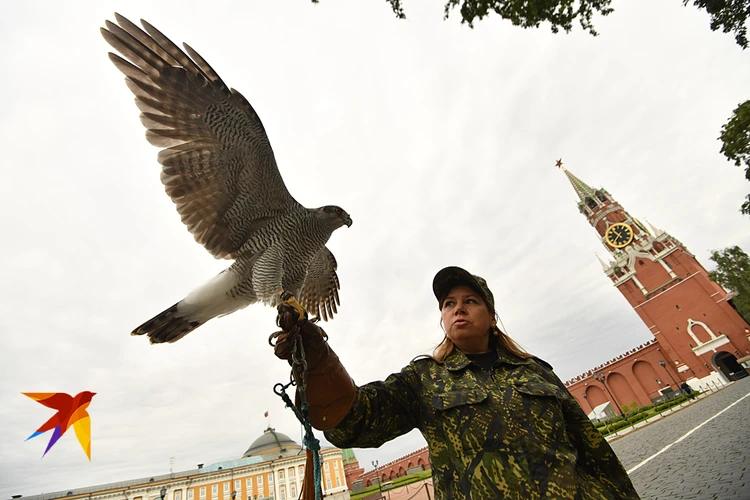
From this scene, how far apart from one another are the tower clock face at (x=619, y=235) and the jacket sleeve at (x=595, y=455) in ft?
163

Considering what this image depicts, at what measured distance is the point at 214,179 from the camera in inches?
142

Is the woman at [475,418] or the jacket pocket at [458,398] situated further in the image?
the jacket pocket at [458,398]

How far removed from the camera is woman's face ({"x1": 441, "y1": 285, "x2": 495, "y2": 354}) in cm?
186

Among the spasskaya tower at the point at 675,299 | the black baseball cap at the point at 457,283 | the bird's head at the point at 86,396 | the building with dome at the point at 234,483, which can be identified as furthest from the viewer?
the building with dome at the point at 234,483

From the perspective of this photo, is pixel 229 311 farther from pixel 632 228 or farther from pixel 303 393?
pixel 632 228

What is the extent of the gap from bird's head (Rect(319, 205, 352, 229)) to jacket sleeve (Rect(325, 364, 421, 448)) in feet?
8.98

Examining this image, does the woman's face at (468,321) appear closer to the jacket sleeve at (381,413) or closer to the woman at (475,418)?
the woman at (475,418)

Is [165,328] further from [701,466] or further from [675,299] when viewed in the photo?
[675,299]

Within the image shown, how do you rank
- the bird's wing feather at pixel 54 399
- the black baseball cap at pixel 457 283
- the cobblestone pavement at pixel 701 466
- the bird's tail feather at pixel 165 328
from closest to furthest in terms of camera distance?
the black baseball cap at pixel 457 283, the bird's tail feather at pixel 165 328, the cobblestone pavement at pixel 701 466, the bird's wing feather at pixel 54 399

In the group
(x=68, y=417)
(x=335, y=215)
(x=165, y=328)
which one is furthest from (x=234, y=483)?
(x=335, y=215)

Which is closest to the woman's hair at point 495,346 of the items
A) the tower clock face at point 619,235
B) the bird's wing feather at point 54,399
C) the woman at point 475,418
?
the woman at point 475,418

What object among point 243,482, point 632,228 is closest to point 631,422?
point 632,228

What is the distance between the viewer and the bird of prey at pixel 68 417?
8633mm

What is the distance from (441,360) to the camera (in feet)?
6.23
